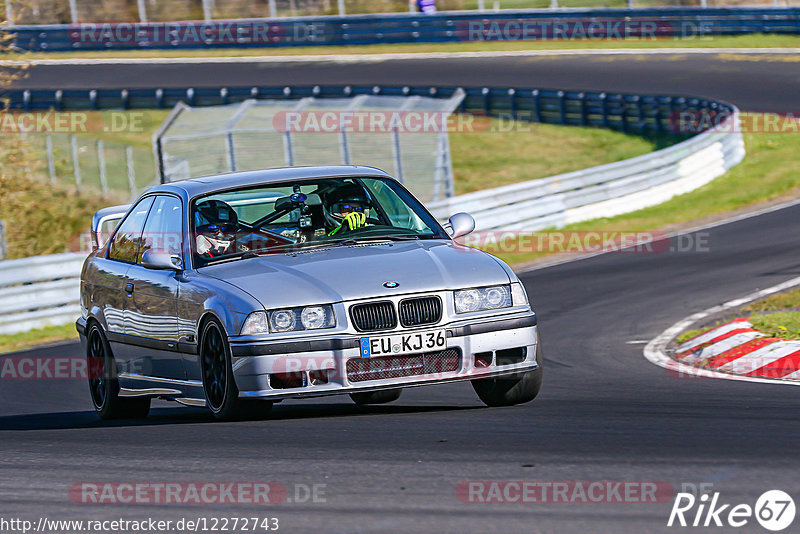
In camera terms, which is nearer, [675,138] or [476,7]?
Result: [675,138]

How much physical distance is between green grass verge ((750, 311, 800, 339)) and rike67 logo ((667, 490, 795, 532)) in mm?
5540

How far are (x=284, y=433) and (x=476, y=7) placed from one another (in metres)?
40.9

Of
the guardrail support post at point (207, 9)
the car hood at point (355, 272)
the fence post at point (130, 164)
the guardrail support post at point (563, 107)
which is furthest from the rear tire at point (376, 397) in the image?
the guardrail support post at point (207, 9)

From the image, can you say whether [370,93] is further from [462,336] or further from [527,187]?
[462,336]

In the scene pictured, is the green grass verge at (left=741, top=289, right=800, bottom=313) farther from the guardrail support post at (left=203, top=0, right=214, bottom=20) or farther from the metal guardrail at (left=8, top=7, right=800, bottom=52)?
the guardrail support post at (left=203, top=0, right=214, bottom=20)

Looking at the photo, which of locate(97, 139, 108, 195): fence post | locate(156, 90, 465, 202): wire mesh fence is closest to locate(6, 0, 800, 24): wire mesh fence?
locate(156, 90, 465, 202): wire mesh fence

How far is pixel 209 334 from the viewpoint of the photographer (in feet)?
24.9

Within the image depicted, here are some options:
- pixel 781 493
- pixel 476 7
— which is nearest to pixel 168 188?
pixel 781 493

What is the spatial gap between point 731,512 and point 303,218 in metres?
4.29

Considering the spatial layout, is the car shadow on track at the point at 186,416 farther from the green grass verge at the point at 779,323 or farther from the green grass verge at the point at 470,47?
the green grass verge at the point at 470,47

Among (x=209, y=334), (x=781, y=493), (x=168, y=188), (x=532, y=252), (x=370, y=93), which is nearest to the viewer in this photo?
(x=781, y=493)

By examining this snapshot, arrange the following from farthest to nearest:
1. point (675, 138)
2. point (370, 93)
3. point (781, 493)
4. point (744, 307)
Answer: point (370, 93) → point (675, 138) → point (744, 307) → point (781, 493)

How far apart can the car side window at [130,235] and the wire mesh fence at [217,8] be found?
1472 inches

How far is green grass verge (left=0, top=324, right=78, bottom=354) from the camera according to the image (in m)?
15.4
